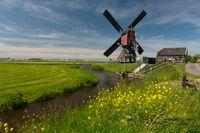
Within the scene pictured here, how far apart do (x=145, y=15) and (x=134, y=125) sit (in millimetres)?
56947

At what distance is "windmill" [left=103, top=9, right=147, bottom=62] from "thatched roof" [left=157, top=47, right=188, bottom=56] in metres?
38.5

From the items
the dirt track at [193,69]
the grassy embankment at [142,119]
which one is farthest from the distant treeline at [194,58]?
the grassy embankment at [142,119]

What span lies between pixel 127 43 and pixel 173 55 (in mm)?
46816

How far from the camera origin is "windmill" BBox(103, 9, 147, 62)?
56812 millimetres

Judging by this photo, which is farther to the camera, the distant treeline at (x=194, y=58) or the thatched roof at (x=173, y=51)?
the thatched roof at (x=173, y=51)

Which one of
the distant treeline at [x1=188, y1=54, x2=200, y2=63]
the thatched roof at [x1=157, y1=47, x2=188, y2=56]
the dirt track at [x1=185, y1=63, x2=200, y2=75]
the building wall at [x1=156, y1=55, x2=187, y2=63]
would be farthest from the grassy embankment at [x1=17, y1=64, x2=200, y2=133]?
the thatched roof at [x1=157, y1=47, x2=188, y2=56]

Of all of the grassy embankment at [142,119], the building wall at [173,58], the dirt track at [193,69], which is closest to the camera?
the grassy embankment at [142,119]

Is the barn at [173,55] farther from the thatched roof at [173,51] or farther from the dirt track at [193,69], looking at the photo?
the dirt track at [193,69]

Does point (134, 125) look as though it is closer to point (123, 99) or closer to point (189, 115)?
point (189, 115)

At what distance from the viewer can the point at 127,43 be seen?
5669 cm

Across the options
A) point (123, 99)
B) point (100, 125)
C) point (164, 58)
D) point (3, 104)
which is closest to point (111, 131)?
point (100, 125)

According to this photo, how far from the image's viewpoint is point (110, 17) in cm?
6278

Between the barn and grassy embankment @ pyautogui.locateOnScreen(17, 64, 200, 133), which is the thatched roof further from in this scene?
grassy embankment @ pyautogui.locateOnScreen(17, 64, 200, 133)

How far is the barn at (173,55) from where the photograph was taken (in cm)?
9656
